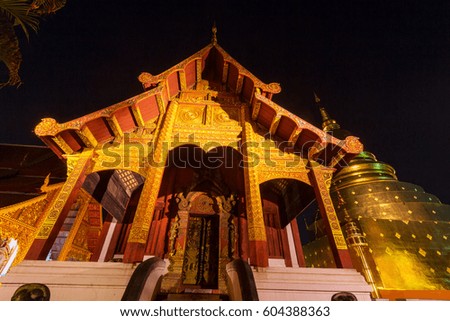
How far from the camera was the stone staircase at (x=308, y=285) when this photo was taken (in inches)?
157

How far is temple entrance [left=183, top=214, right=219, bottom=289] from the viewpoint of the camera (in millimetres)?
6020

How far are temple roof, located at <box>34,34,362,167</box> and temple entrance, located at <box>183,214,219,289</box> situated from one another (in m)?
3.49

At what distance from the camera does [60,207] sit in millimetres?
4750

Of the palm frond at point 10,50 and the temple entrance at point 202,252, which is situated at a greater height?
the palm frond at point 10,50

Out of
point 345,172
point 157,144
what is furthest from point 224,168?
point 345,172

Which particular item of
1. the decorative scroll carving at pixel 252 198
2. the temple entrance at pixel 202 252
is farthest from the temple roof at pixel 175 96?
the temple entrance at pixel 202 252

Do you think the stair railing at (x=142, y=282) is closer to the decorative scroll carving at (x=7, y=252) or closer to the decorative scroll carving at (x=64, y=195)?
the decorative scroll carving at (x=64, y=195)

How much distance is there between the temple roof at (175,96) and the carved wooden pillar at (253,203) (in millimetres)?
797

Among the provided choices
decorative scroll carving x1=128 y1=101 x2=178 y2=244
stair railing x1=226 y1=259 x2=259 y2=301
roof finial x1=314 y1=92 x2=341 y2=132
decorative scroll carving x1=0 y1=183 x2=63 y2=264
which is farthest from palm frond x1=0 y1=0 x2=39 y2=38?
roof finial x1=314 y1=92 x2=341 y2=132

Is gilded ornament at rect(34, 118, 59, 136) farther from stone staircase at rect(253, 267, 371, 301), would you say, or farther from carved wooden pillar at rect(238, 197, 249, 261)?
stone staircase at rect(253, 267, 371, 301)

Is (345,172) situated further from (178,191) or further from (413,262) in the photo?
(178,191)

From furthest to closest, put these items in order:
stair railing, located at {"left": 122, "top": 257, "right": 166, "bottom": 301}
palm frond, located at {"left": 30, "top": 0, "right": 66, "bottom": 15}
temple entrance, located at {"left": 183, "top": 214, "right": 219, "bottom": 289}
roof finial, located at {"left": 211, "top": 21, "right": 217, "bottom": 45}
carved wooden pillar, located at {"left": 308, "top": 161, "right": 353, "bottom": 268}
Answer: roof finial, located at {"left": 211, "top": 21, "right": 217, "bottom": 45}, temple entrance, located at {"left": 183, "top": 214, "right": 219, "bottom": 289}, carved wooden pillar, located at {"left": 308, "top": 161, "right": 353, "bottom": 268}, palm frond, located at {"left": 30, "top": 0, "right": 66, "bottom": 15}, stair railing, located at {"left": 122, "top": 257, "right": 166, "bottom": 301}

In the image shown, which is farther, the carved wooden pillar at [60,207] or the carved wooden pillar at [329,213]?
the carved wooden pillar at [329,213]

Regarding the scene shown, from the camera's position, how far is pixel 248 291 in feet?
8.00
